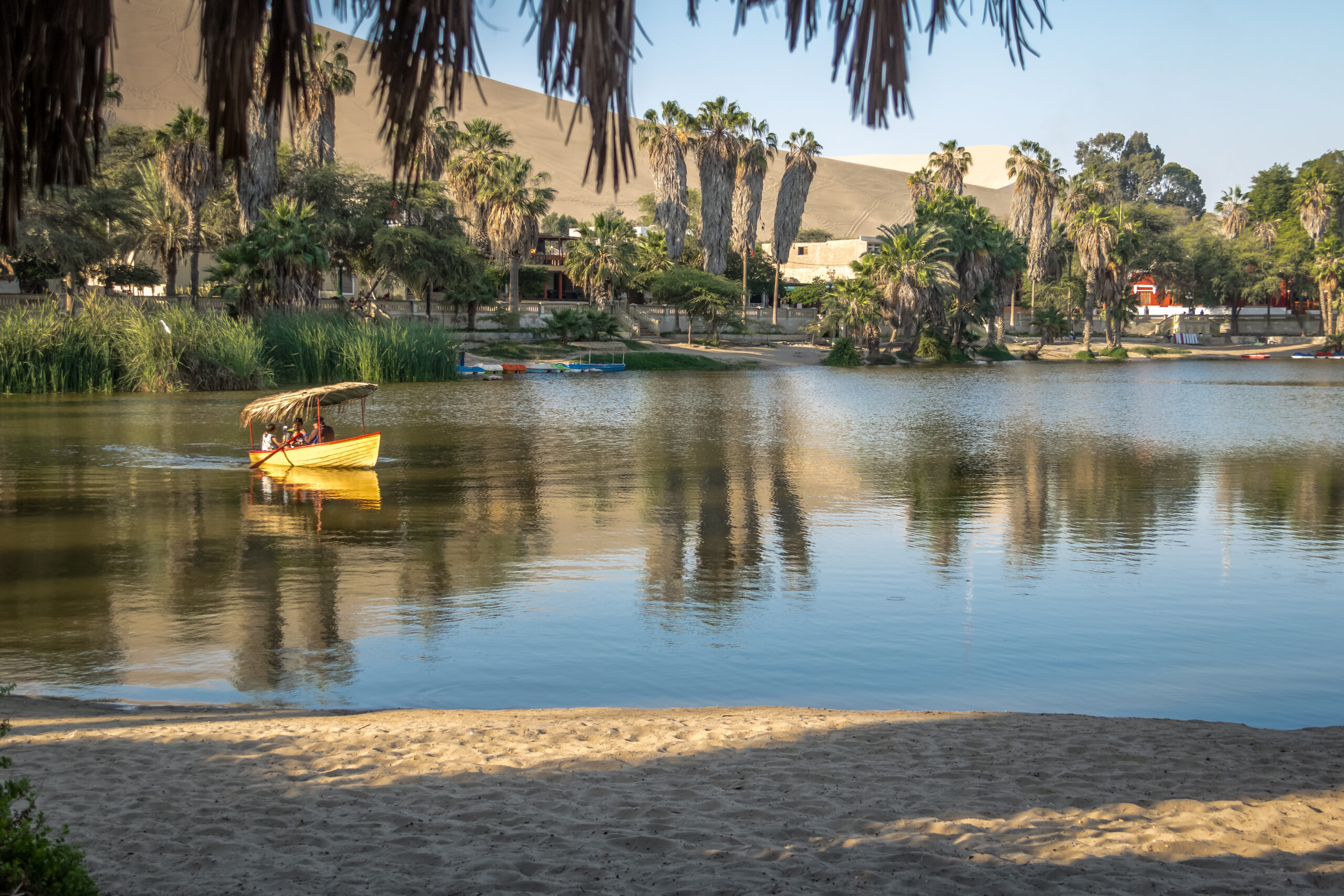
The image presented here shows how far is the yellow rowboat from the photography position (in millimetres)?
26031

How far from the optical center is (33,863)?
404 centimetres

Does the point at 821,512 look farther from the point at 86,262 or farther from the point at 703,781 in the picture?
the point at 86,262

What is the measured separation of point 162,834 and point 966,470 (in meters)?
24.8

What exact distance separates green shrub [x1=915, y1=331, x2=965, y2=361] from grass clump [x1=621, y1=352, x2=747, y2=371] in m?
17.9

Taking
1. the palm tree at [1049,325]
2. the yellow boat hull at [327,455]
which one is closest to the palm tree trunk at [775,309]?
the palm tree at [1049,325]

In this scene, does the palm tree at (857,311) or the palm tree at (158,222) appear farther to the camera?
the palm tree at (857,311)

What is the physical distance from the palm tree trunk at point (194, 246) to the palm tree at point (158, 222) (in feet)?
4.49

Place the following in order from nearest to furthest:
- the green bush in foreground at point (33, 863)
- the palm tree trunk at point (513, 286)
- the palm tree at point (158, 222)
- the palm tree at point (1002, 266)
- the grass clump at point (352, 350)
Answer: the green bush in foreground at point (33, 863) < the grass clump at point (352, 350) < the palm tree at point (158, 222) < the palm tree trunk at point (513, 286) < the palm tree at point (1002, 266)

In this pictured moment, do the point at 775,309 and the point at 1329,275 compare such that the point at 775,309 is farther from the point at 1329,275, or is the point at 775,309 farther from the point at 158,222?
the point at 158,222

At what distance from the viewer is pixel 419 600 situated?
14.4 metres

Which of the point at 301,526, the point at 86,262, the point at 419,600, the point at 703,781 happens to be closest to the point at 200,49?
the point at 703,781

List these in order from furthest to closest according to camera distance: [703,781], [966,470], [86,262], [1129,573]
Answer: [86,262] < [966,470] < [1129,573] < [703,781]

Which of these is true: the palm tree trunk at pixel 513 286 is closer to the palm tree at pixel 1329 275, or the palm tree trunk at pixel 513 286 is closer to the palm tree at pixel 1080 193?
the palm tree at pixel 1080 193

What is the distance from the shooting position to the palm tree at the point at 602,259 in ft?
275
